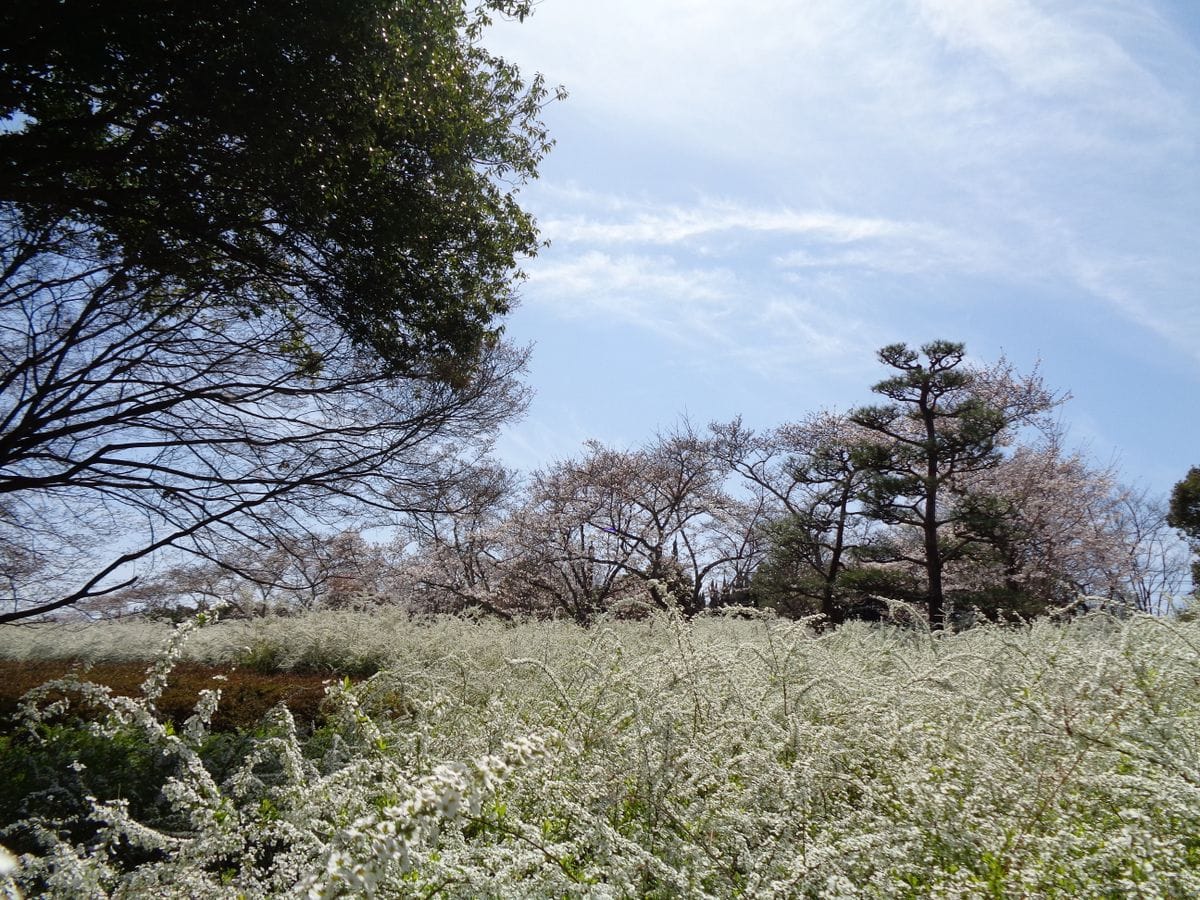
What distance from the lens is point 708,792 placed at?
229cm

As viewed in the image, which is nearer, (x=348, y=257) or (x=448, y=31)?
(x=448, y=31)

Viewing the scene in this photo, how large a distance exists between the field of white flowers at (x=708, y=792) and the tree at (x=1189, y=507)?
1099cm

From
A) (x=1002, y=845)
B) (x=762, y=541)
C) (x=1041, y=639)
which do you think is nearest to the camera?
(x=1002, y=845)

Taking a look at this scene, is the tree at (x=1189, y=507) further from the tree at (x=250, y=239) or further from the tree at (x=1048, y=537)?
the tree at (x=250, y=239)

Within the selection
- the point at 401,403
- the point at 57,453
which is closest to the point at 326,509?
the point at 401,403

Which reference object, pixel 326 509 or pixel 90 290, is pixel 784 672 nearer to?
pixel 326 509

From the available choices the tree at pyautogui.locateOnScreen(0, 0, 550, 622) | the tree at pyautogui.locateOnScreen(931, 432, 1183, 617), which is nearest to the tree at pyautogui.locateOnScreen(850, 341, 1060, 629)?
the tree at pyautogui.locateOnScreen(931, 432, 1183, 617)

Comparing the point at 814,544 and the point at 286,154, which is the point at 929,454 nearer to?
the point at 814,544

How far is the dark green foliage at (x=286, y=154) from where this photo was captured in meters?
4.09

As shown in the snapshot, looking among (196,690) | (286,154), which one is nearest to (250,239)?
(286,154)

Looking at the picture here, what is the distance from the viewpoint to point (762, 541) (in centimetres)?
1717

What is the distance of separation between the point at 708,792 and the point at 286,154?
4625mm

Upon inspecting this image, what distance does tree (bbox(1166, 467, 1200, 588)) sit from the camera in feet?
37.0

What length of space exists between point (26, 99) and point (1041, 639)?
711cm
